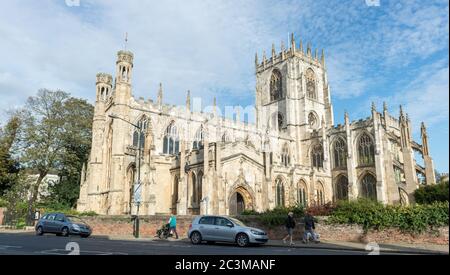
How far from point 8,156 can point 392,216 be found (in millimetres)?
37298

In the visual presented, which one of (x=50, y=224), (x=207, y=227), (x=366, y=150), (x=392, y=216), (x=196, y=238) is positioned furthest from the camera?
(x=366, y=150)

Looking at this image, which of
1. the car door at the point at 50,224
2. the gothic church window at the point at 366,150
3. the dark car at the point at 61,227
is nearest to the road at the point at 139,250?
the dark car at the point at 61,227

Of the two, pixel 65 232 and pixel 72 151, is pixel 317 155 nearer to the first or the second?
pixel 72 151

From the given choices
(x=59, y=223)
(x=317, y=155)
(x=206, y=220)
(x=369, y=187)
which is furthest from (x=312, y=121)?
(x=59, y=223)

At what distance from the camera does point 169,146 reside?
131 feet

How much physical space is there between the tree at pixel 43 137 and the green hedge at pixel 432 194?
36.7 meters

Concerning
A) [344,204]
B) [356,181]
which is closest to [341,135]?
[356,181]

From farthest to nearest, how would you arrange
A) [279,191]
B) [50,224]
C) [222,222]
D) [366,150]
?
1. [366,150]
2. [279,191]
3. [50,224]
4. [222,222]

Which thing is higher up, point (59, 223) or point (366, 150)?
point (366, 150)

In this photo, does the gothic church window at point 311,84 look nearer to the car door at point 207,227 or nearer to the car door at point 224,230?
the car door at point 207,227

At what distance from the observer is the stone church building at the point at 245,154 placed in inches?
1166

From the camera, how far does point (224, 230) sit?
15.4 m
